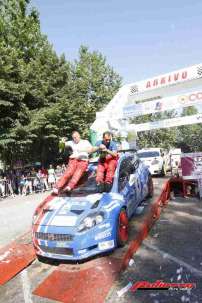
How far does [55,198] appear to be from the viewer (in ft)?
22.1

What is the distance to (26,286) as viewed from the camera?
16.9 feet

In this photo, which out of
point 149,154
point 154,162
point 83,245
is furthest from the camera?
point 149,154

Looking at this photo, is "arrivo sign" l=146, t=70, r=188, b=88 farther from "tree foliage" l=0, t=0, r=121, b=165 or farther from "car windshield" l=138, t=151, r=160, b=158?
"tree foliage" l=0, t=0, r=121, b=165

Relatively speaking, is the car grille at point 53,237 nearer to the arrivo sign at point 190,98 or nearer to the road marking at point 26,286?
the road marking at point 26,286

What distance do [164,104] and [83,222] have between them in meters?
6.23

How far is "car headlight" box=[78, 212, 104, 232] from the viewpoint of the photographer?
538 cm

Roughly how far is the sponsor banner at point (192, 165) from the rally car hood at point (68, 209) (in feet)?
15.8

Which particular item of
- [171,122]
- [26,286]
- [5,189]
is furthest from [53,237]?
[5,189]

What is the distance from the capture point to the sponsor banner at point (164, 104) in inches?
383

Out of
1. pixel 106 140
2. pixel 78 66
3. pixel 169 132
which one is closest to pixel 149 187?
pixel 106 140

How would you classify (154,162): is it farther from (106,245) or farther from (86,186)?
(106,245)

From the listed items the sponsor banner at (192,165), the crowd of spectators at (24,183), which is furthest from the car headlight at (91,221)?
the crowd of spectators at (24,183)

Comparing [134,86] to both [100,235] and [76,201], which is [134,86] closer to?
[76,201]

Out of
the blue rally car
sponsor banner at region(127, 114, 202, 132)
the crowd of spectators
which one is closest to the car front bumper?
the blue rally car
